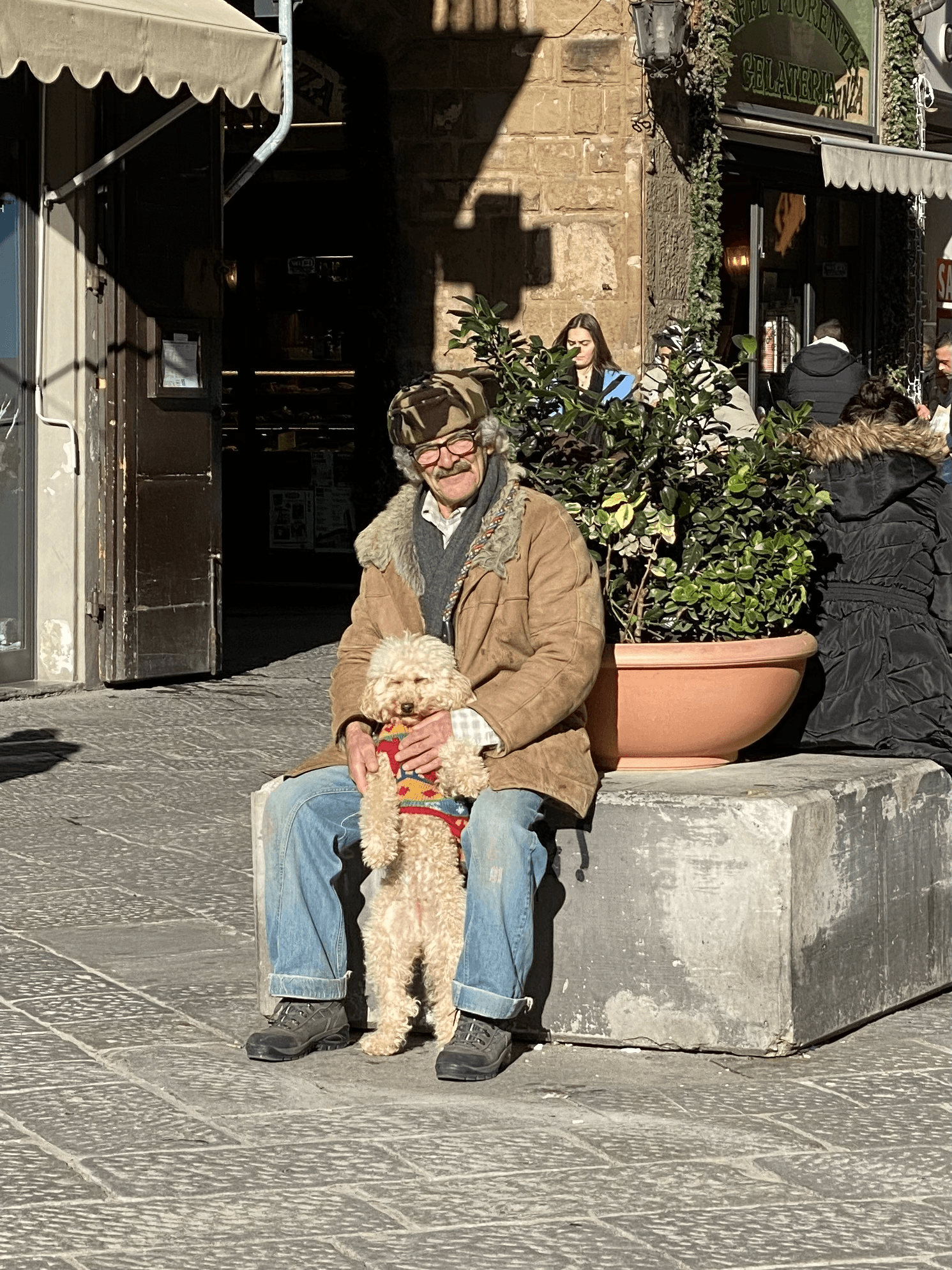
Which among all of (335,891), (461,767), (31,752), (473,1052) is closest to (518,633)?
(461,767)

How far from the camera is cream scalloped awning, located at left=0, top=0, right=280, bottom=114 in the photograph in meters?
7.88

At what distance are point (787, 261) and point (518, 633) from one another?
1122 centimetres

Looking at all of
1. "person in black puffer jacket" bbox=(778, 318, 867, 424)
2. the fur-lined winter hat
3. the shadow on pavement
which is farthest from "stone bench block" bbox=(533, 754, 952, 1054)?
"person in black puffer jacket" bbox=(778, 318, 867, 424)

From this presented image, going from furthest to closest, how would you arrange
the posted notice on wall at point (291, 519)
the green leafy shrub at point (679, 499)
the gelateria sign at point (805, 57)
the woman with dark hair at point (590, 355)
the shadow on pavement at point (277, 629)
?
the posted notice on wall at point (291, 519) < the gelateria sign at point (805, 57) < the shadow on pavement at point (277, 629) < the woman with dark hair at point (590, 355) < the green leafy shrub at point (679, 499)

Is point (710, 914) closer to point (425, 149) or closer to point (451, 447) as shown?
point (451, 447)

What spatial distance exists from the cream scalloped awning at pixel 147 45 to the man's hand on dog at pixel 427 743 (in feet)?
13.4

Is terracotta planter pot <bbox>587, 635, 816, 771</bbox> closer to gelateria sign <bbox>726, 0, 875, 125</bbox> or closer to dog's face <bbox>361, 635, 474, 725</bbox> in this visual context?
dog's face <bbox>361, 635, 474, 725</bbox>

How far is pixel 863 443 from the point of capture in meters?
5.87

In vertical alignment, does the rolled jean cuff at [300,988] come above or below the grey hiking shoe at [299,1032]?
above

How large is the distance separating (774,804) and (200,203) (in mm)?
6330

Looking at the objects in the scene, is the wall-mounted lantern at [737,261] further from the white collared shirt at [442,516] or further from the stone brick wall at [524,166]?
the white collared shirt at [442,516]

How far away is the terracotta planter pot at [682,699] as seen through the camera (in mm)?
5164

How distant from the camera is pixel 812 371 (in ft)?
46.1

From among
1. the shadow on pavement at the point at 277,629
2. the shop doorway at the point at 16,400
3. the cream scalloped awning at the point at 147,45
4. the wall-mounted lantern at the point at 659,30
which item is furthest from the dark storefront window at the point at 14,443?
the wall-mounted lantern at the point at 659,30
